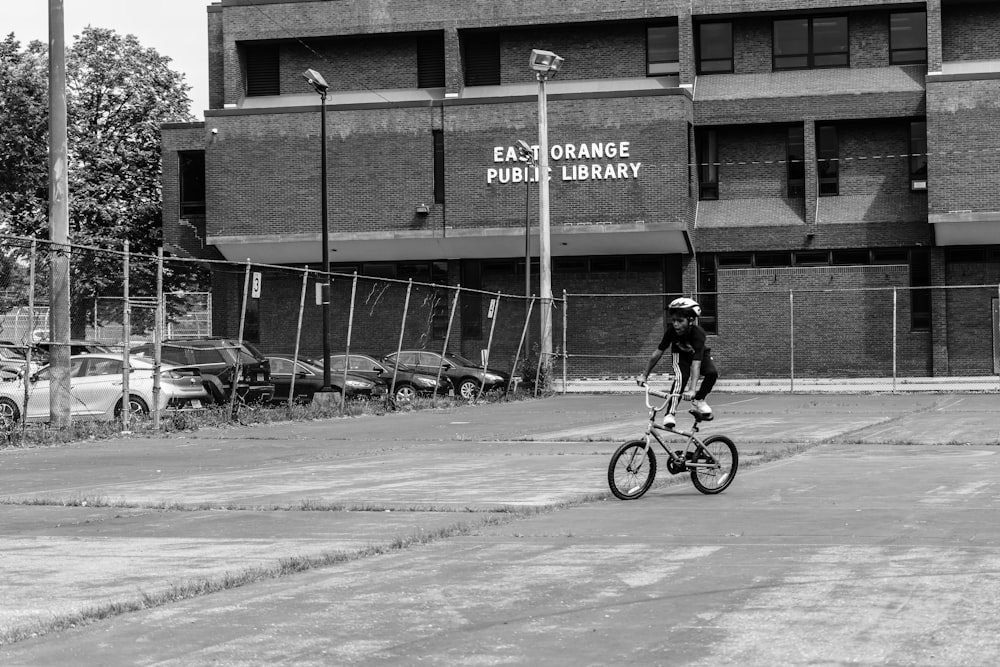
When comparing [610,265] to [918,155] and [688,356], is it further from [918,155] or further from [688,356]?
[688,356]

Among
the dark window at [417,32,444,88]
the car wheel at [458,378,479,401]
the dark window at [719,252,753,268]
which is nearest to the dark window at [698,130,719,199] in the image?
the dark window at [719,252,753,268]

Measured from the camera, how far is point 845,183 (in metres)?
47.0

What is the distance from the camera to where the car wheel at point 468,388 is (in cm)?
3628

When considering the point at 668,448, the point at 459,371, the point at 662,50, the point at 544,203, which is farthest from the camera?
the point at 662,50

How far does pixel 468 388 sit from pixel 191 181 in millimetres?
18793

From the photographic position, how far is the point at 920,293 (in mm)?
45844

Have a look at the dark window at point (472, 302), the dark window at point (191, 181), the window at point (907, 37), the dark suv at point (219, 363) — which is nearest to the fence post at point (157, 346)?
the dark suv at point (219, 363)

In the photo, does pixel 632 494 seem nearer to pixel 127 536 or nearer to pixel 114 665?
pixel 127 536

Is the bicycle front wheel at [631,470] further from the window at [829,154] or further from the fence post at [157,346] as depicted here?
the window at [829,154]

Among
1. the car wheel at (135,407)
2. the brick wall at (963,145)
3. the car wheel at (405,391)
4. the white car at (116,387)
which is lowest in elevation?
the car wheel at (405,391)

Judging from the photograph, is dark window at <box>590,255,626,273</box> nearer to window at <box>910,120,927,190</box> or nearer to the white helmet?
window at <box>910,120,927,190</box>

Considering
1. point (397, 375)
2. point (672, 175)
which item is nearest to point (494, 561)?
point (397, 375)

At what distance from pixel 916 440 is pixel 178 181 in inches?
1445

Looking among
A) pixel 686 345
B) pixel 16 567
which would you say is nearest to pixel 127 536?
pixel 16 567
